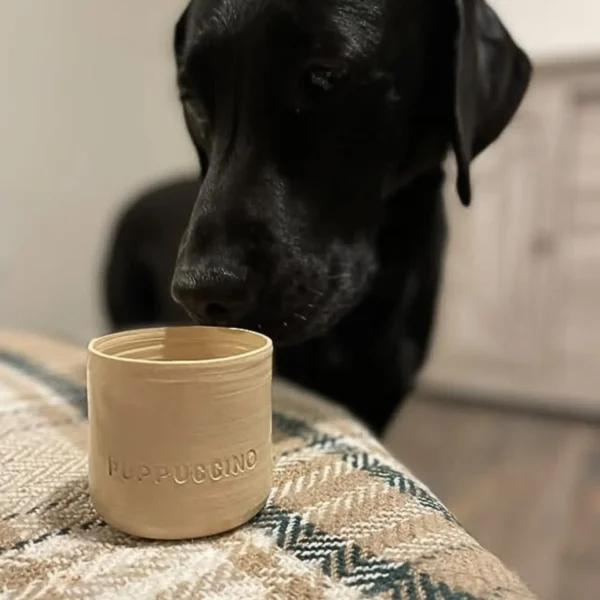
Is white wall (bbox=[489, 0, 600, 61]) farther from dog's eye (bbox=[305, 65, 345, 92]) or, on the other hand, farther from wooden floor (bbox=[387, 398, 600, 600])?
dog's eye (bbox=[305, 65, 345, 92])

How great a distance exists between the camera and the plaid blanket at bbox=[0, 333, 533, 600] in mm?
422

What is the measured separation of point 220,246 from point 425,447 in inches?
63.7

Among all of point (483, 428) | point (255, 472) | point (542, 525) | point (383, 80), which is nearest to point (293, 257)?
point (383, 80)

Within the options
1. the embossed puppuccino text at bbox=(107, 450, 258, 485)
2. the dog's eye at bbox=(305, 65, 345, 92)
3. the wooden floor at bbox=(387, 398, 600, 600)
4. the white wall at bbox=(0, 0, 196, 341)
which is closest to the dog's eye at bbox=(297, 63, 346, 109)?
the dog's eye at bbox=(305, 65, 345, 92)

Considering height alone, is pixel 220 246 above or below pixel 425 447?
above

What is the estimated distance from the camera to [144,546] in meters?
0.47

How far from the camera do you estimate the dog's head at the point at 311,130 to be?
80 cm

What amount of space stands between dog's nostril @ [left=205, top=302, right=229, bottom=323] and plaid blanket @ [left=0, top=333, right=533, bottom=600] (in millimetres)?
146

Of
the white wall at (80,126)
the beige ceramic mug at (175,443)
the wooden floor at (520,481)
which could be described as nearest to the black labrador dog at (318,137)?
the beige ceramic mug at (175,443)

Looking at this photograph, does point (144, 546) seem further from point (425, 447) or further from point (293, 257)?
point (425, 447)

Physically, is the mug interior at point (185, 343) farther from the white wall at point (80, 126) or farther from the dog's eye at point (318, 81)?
the white wall at point (80, 126)

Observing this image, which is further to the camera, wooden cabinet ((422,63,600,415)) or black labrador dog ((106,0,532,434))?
wooden cabinet ((422,63,600,415))

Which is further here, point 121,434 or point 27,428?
point 27,428

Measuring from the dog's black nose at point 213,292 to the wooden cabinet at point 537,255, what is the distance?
1.78 meters
